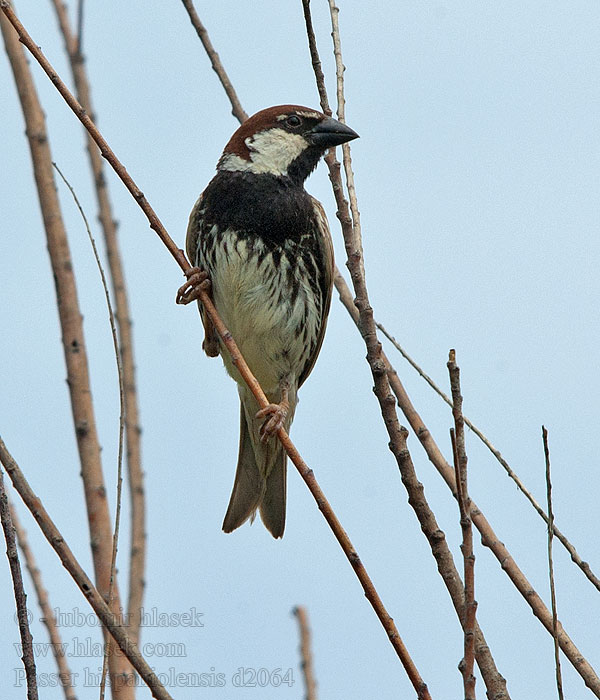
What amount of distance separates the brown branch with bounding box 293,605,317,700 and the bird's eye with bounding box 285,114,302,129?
88.6 inches

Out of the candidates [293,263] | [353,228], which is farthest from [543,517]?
[293,263]

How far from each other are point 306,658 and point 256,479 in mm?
1916

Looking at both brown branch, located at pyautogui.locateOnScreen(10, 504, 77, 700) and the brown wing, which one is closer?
brown branch, located at pyautogui.locateOnScreen(10, 504, 77, 700)

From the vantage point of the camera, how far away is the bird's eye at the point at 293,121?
389 cm

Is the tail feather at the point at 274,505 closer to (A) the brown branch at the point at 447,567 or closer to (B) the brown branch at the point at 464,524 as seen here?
(A) the brown branch at the point at 447,567

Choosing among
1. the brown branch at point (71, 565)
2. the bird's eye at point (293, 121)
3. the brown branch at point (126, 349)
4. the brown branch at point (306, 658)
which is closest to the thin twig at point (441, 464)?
the brown branch at point (306, 658)

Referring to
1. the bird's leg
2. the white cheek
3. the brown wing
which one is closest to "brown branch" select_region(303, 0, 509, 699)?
the bird's leg

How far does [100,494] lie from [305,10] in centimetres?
136

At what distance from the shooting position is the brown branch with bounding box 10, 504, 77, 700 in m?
2.16

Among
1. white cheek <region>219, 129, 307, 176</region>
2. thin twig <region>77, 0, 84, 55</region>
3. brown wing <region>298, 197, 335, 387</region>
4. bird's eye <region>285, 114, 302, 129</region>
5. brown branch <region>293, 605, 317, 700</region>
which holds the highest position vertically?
thin twig <region>77, 0, 84, 55</region>

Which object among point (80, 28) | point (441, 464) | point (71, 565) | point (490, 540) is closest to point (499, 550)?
point (490, 540)

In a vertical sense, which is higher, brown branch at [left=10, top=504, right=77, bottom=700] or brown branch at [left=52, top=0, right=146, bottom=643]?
brown branch at [left=52, top=0, right=146, bottom=643]

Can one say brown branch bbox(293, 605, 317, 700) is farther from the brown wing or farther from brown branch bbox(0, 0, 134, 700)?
the brown wing

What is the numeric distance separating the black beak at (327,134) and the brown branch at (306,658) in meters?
2.12
